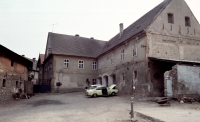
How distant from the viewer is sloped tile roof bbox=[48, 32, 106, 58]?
29.1 meters

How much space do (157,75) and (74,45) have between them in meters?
18.2

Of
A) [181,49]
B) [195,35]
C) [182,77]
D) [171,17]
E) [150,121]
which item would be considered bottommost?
[150,121]

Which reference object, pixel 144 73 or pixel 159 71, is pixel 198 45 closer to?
pixel 159 71

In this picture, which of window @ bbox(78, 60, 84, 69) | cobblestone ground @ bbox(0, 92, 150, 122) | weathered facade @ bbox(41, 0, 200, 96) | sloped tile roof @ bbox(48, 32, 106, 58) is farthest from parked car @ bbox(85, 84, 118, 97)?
sloped tile roof @ bbox(48, 32, 106, 58)

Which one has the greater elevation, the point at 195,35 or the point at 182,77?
the point at 195,35

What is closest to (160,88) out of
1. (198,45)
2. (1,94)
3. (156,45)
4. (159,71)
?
(159,71)

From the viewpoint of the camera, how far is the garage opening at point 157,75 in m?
17.2

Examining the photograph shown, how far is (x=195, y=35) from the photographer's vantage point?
20453 mm

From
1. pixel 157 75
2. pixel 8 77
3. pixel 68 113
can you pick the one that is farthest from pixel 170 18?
pixel 8 77

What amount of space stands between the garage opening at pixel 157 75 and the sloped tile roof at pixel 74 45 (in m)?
14.7

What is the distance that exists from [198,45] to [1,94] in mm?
22271

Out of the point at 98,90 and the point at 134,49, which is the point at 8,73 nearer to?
the point at 98,90

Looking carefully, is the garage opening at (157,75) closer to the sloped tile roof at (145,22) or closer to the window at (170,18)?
the sloped tile roof at (145,22)

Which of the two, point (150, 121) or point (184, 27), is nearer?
point (150, 121)
